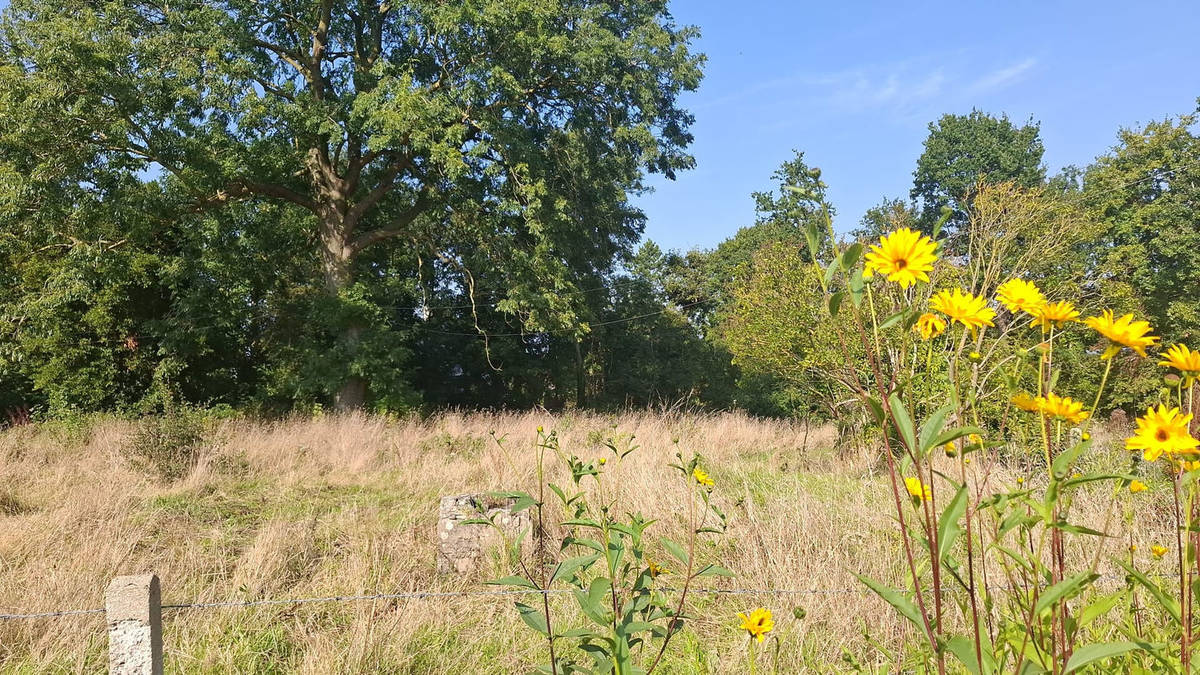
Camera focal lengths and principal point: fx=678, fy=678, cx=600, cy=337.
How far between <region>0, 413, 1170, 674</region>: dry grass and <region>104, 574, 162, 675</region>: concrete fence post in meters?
0.70

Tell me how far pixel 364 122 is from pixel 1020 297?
1165cm

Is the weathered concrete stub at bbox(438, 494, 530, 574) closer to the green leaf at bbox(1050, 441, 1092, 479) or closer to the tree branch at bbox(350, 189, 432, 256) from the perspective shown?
the green leaf at bbox(1050, 441, 1092, 479)

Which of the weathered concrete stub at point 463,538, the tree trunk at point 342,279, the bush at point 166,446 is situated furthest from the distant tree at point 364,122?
the weathered concrete stub at point 463,538

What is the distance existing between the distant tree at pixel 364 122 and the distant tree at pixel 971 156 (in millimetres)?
21212

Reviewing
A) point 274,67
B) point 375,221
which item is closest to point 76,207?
point 274,67

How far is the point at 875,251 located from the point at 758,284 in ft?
27.5

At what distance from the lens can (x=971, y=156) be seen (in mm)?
30984

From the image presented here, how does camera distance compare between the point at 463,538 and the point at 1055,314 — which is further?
the point at 463,538

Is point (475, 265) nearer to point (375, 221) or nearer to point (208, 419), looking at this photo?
point (375, 221)

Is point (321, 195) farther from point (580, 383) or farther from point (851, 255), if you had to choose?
point (851, 255)

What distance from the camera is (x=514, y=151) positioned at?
11.3 metres

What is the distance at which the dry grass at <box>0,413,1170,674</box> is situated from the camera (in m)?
2.72

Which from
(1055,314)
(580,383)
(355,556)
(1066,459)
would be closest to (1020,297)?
(1055,314)

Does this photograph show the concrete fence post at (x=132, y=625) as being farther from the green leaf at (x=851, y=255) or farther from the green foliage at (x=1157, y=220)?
the green foliage at (x=1157, y=220)
